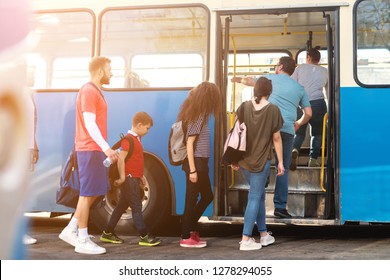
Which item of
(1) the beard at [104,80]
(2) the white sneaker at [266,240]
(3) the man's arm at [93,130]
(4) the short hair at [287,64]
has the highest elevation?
(4) the short hair at [287,64]

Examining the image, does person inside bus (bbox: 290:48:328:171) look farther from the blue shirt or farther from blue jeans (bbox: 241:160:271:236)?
blue jeans (bbox: 241:160:271:236)

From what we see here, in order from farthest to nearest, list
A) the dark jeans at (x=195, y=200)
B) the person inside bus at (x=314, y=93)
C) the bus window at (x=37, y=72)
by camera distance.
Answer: the person inside bus at (x=314, y=93) < the bus window at (x=37, y=72) < the dark jeans at (x=195, y=200)

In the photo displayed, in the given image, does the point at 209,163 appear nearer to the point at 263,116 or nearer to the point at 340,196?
the point at 263,116

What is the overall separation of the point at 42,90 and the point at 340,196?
300 centimetres

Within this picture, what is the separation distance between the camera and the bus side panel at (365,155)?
4727 millimetres

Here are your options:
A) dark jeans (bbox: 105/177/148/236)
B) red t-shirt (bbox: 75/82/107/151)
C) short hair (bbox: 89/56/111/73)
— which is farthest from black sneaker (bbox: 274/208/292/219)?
short hair (bbox: 89/56/111/73)

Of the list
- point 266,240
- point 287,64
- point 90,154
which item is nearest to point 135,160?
point 90,154

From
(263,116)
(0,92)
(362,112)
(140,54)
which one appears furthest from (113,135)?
(0,92)

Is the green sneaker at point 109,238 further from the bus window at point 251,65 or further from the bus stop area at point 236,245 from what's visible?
the bus window at point 251,65

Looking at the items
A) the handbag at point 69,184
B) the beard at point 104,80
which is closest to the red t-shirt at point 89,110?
the beard at point 104,80

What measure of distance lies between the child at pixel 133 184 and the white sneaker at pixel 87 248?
0.39 m

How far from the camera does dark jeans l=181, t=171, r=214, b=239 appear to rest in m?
4.72

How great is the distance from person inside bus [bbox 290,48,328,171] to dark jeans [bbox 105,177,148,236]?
5.79 feet

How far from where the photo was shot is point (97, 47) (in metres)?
5.16
